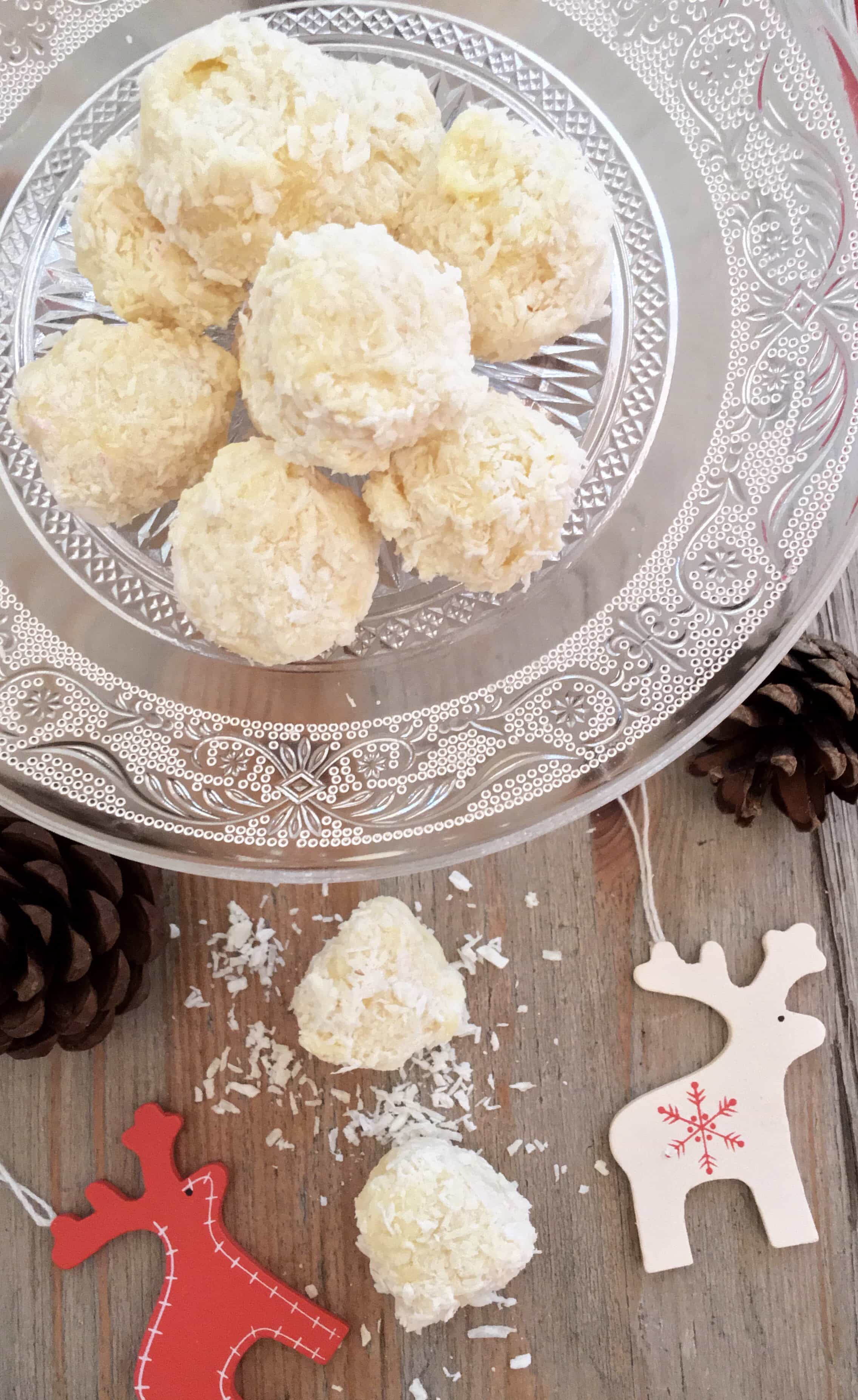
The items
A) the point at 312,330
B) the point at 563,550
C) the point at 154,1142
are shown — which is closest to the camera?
the point at 312,330

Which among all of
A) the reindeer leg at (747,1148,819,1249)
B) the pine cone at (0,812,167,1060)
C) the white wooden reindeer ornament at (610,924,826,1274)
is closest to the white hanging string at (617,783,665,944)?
the white wooden reindeer ornament at (610,924,826,1274)

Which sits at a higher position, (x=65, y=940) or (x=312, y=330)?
(x=312, y=330)

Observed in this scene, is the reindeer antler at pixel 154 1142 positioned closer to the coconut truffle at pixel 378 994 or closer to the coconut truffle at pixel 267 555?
the coconut truffle at pixel 378 994

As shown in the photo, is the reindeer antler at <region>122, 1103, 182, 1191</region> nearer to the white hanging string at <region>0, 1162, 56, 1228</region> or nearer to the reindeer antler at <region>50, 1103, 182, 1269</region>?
the reindeer antler at <region>50, 1103, 182, 1269</region>

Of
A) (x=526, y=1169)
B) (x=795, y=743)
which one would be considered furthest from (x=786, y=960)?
(x=526, y=1169)

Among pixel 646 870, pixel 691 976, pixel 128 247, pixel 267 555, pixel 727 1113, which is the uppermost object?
pixel 128 247

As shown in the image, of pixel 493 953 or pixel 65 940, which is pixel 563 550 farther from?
pixel 65 940

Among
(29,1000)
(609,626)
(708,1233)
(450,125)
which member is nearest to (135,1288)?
(29,1000)

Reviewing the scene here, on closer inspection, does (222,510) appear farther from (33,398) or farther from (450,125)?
(450,125)
